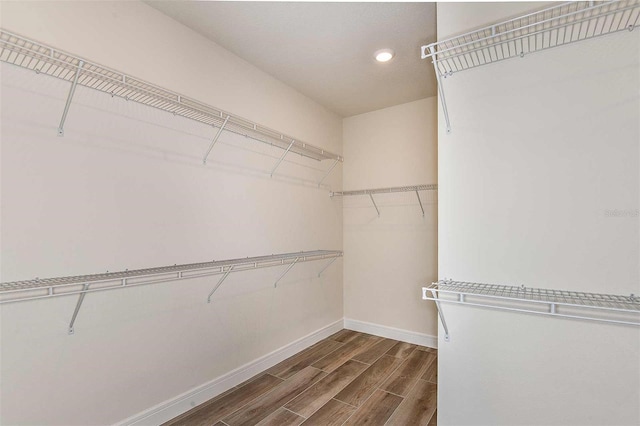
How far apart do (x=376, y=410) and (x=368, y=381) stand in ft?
1.13

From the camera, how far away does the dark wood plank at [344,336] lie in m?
3.06

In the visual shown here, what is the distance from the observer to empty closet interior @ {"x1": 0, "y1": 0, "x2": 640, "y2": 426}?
115cm

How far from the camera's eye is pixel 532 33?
1.01 metres

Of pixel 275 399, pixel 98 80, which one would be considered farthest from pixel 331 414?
pixel 98 80

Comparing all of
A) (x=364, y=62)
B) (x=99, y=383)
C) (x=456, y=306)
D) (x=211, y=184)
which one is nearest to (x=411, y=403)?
(x=456, y=306)

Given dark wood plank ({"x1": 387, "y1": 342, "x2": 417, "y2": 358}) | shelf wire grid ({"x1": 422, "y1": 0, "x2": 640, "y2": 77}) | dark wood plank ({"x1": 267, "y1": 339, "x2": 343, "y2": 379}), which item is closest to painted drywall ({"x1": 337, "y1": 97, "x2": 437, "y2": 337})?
dark wood plank ({"x1": 387, "y1": 342, "x2": 417, "y2": 358})

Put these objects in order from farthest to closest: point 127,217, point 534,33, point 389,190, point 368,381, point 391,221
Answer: point 391,221
point 389,190
point 368,381
point 127,217
point 534,33

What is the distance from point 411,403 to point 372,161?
7.31 feet

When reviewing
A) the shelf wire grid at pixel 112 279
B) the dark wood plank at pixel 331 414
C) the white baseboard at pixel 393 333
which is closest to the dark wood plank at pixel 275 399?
the dark wood plank at pixel 331 414

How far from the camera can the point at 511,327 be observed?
4.23 ft

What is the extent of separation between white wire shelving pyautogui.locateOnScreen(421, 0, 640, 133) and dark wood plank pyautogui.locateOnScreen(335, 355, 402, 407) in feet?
5.79

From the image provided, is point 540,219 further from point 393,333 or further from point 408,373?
point 393,333

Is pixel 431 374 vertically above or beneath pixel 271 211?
beneath

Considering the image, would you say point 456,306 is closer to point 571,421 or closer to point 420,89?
point 571,421
